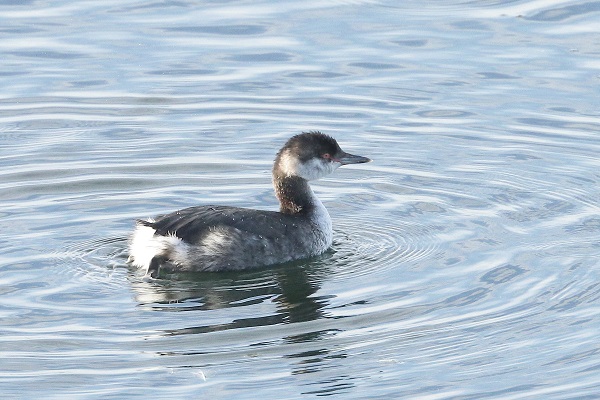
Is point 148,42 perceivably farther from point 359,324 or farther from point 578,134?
point 359,324

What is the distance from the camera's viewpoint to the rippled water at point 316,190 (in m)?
8.41

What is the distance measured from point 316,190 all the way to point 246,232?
2.07 m

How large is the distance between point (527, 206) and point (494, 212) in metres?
0.31

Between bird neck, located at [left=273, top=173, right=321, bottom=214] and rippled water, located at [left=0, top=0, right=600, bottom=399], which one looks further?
bird neck, located at [left=273, top=173, right=321, bottom=214]

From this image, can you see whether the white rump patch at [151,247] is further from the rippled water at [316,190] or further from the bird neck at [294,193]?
the bird neck at [294,193]

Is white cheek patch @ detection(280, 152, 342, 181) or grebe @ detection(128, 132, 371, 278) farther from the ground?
white cheek patch @ detection(280, 152, 342, 181)

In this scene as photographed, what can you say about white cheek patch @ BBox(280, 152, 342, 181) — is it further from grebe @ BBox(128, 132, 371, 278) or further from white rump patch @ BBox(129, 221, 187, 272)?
white rump patch @ BBox(129, 221, 187, 272)

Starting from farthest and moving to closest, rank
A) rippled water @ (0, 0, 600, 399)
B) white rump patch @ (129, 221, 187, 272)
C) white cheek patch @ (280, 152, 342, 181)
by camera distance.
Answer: white cheek patch @ (280, 152, 342, 181) → white rump patch @ (129, 221, 187, 272) → rippled water @ (0, 0, 600, 399)

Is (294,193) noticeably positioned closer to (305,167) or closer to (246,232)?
(305,167)

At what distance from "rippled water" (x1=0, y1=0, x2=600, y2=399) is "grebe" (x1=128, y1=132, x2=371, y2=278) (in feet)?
0.48

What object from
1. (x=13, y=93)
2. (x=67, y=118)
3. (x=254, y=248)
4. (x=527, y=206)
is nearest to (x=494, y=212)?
(x=527, y=206)

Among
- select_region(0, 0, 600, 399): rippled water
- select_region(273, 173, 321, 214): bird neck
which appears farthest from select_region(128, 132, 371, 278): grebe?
select_region(0, 0, 600, 399): rippled water

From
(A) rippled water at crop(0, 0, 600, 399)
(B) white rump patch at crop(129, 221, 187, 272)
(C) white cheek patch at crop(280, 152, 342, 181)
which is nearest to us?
(A) rippled water at crop(0, 0, 600, 399)

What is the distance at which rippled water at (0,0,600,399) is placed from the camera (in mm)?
8406
